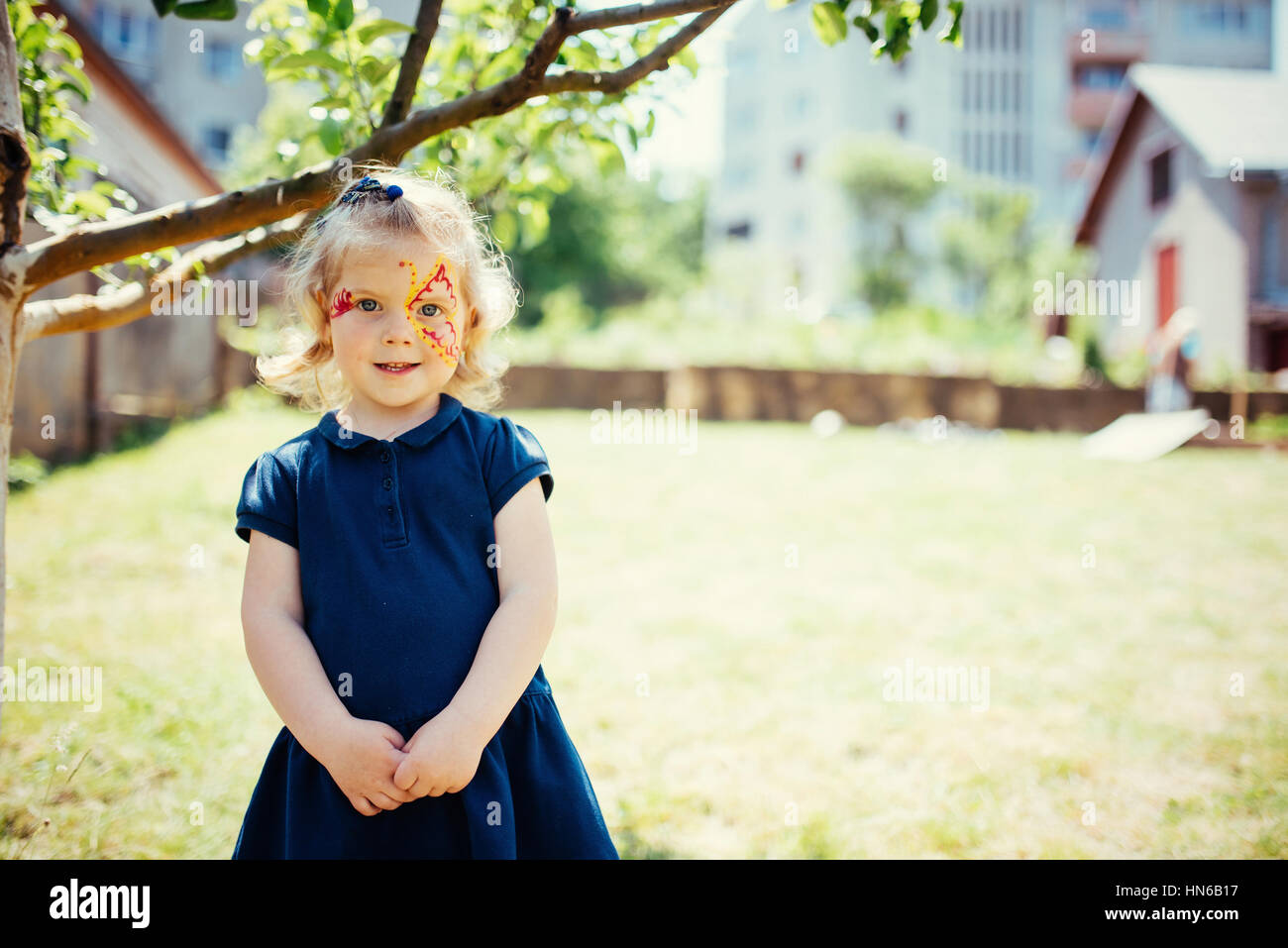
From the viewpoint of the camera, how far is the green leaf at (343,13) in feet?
6.09

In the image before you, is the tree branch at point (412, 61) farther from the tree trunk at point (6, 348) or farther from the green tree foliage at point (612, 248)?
the green tree foliage at point (612, 248)

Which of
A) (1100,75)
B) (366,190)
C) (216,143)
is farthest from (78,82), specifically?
(1100,75)

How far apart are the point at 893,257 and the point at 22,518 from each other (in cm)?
4325

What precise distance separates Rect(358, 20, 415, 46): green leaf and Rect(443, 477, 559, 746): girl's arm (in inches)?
42.3

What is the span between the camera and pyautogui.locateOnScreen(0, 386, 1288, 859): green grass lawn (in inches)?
105

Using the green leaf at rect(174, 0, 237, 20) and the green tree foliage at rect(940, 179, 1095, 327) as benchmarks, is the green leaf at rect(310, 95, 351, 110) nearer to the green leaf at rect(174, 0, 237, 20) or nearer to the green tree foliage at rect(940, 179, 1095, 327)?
the green leaf at rect(174, 0, 237, 20)

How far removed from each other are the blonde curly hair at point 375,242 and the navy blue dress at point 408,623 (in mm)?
235

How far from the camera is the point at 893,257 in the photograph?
145ft
